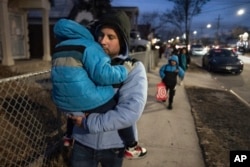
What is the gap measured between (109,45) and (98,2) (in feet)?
35.0

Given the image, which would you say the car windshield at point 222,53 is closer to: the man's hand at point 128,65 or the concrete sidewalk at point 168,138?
the concrete sidewalk at point 168,138

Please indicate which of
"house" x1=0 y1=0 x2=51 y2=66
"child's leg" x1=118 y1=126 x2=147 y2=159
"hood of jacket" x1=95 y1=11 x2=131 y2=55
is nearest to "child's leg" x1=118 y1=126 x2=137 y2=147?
"child's leg" x1=118 y1=126 x2=147 y2=159

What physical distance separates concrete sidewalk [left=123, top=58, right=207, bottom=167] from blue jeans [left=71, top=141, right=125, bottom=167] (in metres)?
1.85

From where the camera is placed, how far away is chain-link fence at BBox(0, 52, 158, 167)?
336 cm

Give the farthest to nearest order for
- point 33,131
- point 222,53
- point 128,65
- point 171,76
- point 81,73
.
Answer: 1. point 222,53
2. point 171,76
3. point 33,131
4. point 128,65
5. point 81,73

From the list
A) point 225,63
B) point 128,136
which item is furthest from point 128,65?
point 225,63

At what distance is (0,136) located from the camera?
4.04 m

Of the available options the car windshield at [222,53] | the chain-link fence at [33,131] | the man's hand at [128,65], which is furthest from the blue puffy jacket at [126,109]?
the car windshield at [222,53]

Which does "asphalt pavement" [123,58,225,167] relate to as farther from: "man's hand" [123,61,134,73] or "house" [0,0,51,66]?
"house" [0,0,51,66]

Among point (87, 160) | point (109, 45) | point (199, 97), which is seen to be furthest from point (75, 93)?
point (199, 97)

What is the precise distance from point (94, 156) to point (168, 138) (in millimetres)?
3088

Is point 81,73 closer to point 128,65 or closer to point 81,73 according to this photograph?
point 81,73

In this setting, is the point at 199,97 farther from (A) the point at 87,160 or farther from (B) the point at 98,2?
(A) the point at 87,160

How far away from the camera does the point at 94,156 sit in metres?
2.14
